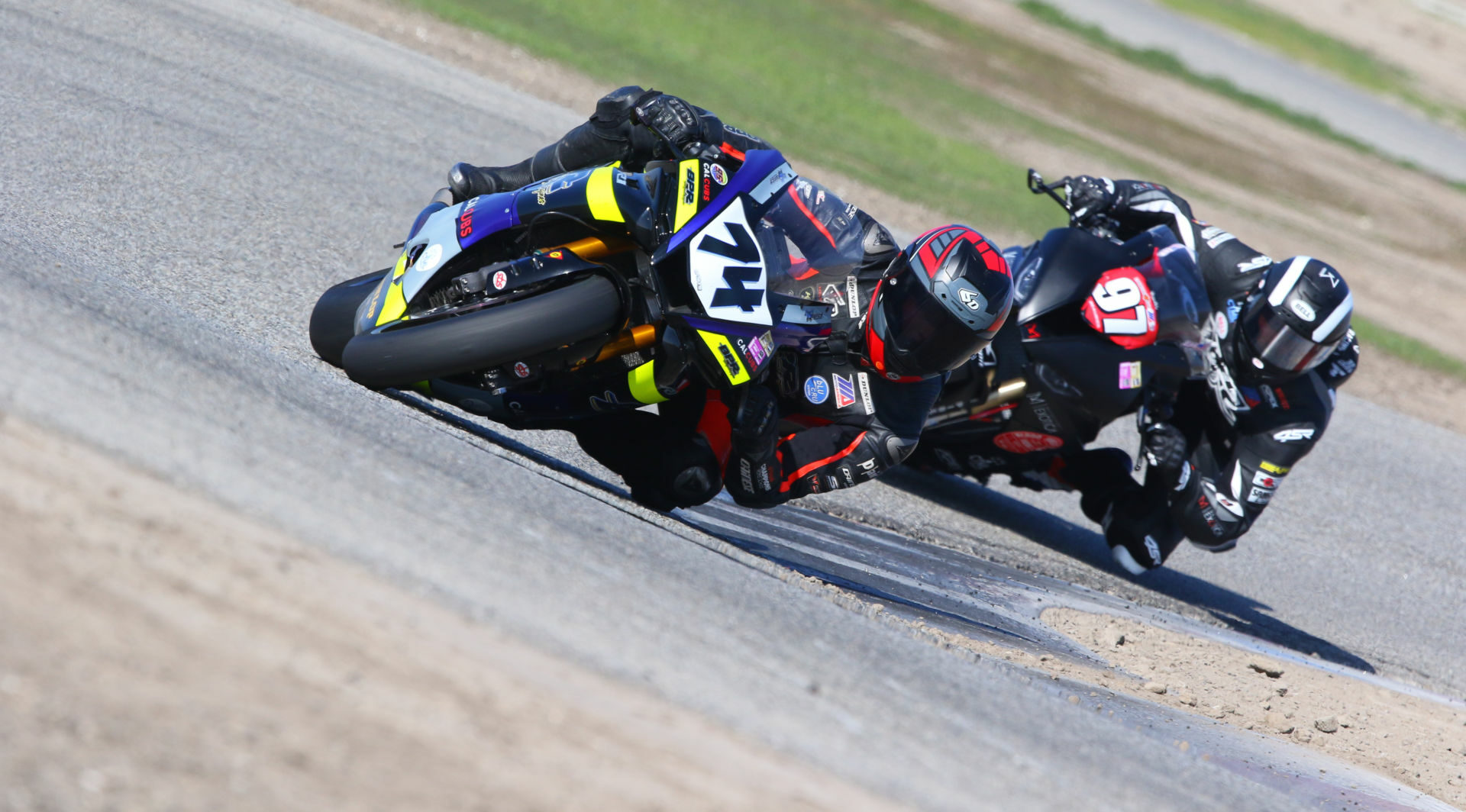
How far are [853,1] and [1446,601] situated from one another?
18103mm

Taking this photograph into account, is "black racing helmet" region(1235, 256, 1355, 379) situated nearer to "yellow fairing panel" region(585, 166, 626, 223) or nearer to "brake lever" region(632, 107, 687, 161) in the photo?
"brake lever" region(632, 107, 687, 161)

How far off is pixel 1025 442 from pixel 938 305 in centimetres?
249

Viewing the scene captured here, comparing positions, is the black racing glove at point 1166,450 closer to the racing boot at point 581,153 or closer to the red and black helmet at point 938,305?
the red and black helmet at point 938,305

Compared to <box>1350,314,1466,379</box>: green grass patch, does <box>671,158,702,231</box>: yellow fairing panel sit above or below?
below

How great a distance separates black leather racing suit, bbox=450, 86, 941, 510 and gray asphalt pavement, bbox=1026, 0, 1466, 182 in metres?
23.5

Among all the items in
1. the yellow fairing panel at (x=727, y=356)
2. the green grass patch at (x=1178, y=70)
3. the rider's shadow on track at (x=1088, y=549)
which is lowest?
the rider's shadow on track at (x=1088, y=549)

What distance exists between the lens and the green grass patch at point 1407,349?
13508 mm

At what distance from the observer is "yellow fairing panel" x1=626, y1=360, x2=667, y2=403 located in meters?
4.53

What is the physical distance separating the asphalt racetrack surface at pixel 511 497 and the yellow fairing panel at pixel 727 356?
0.57 m

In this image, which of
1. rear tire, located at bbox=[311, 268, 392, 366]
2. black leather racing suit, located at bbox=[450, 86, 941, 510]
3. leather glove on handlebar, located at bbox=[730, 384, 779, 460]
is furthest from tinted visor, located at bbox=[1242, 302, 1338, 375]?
rear tire, located at bbox=[311, 268, 392, 366]

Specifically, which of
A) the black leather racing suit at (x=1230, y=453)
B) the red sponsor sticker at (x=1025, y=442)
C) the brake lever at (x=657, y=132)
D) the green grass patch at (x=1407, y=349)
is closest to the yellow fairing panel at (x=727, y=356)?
the brake lever at (x=657, y=132)

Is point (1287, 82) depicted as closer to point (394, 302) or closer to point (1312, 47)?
point (1312, 47)

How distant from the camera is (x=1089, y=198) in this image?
306 inches

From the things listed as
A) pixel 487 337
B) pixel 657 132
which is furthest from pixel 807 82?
pixel 487 337
